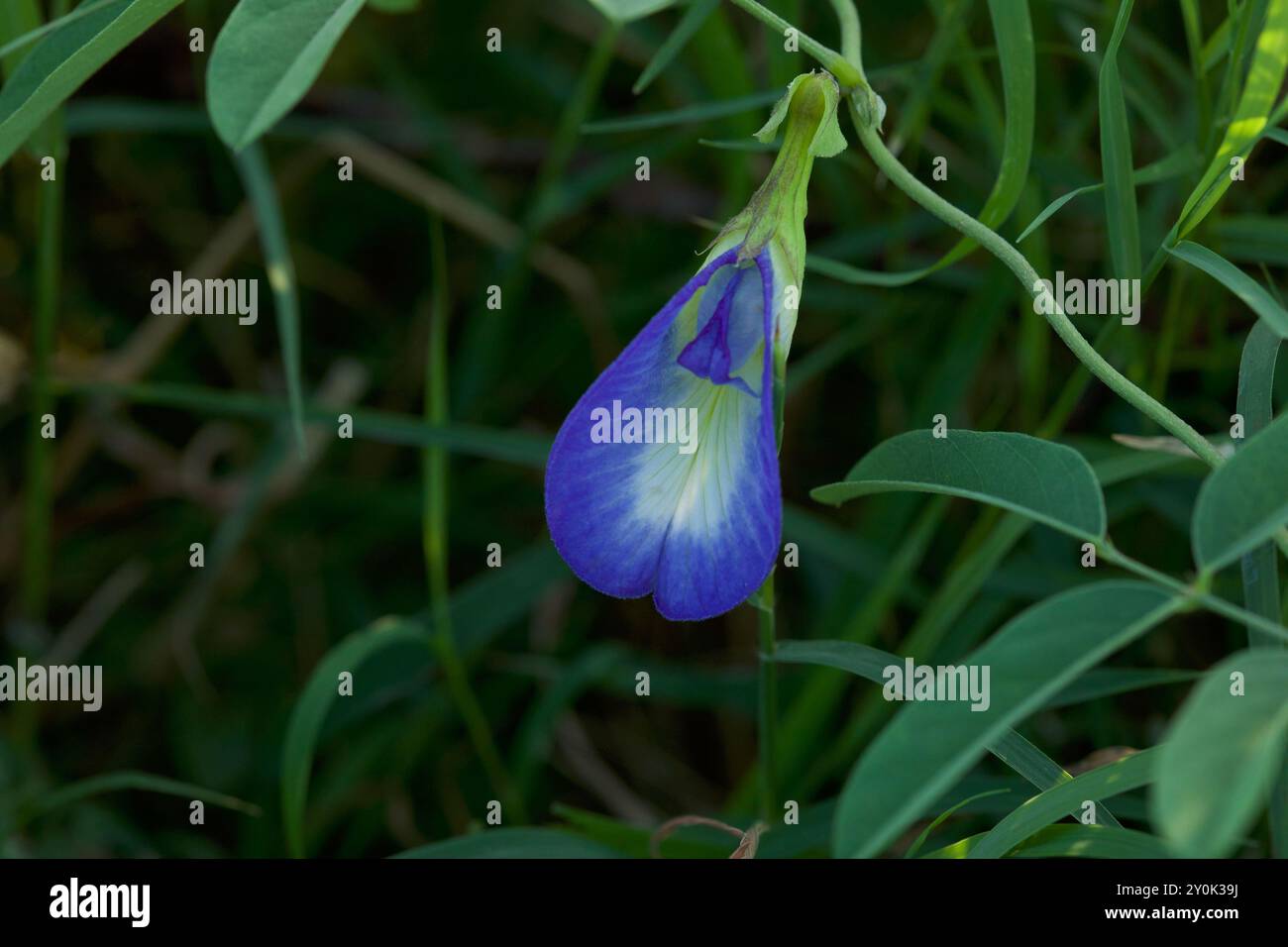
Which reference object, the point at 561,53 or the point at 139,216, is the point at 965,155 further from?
the point at 139,216

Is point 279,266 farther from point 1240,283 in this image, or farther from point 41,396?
point 1240,283

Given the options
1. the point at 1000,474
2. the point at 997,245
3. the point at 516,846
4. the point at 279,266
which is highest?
the point at 279,266

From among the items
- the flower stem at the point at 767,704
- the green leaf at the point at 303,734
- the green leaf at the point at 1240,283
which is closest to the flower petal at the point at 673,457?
the flower stem at the point at 767,704

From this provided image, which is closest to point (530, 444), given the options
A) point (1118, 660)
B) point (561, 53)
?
point (1118, 660)

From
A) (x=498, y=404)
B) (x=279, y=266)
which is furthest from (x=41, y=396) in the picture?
(x=498, y=404)

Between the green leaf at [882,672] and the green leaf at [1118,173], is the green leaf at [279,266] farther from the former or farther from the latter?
the green leaf at [1118,173]

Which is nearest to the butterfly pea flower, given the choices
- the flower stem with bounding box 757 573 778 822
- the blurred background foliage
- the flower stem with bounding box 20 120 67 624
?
the flower stem with bounding box 757 573 778 822
